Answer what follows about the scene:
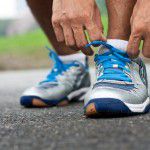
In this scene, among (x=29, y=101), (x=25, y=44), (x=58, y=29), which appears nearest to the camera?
(x=58, y=29)

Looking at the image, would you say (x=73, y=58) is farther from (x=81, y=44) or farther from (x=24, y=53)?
(x=24, y=53)

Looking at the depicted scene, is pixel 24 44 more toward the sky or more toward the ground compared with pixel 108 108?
more toward the ground

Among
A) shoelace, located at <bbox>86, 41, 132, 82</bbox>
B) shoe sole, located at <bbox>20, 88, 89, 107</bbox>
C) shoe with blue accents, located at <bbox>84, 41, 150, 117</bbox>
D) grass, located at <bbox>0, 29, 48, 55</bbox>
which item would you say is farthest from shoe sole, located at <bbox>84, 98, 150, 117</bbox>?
grass, located at <bbox>0, 29, 48, 55</bbox>

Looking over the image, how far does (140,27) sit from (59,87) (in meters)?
0.72

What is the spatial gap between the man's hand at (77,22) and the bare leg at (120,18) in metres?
0.06

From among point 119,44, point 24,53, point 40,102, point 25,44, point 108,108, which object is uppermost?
point 119,44

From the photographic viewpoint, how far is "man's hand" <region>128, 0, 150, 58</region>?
1402mm

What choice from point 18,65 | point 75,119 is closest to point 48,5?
point 75,119

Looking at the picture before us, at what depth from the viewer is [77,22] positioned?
4.70 ft

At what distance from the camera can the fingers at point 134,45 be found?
1.41 meters

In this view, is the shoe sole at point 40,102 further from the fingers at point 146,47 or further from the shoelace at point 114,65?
the fingers at point 146,47

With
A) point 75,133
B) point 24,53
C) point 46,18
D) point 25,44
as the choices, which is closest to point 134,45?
point 75,133

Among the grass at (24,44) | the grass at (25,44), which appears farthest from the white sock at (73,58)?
the grass at (24,44)

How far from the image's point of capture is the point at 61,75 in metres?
2.08
